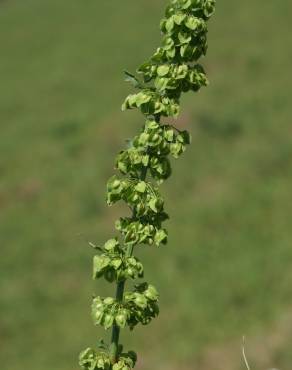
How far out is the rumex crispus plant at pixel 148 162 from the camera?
2105mm

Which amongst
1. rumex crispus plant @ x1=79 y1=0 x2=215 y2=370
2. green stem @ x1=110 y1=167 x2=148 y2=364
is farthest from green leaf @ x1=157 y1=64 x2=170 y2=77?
green stem @ x1=110 y1=167 x2=148 y2=364

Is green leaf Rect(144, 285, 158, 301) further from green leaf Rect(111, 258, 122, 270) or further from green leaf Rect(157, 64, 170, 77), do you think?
green leaf Rect(157, 64, 170, 77)

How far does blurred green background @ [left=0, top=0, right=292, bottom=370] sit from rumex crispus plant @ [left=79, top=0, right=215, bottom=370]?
45.6 feet

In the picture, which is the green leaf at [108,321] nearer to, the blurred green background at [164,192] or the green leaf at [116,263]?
the green leaf at [116,263]

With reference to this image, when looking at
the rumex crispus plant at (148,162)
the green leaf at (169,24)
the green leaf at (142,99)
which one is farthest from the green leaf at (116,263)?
the green leaf at (169,24)

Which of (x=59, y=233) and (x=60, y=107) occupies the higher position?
(x=60, y=107)

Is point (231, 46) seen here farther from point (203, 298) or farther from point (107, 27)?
point (203, 298)

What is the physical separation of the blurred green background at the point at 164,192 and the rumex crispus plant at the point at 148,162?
13909 mm

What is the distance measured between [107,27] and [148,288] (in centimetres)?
4910

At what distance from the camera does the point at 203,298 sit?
21.2 meters

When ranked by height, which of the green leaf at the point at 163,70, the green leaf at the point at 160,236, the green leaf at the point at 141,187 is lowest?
the green leaf at the point at 160,236

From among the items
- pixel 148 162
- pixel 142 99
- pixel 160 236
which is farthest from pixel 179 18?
pixel 160 236

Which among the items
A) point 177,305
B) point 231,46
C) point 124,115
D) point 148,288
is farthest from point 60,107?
point 148,288

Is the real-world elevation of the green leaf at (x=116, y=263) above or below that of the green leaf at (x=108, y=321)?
above
